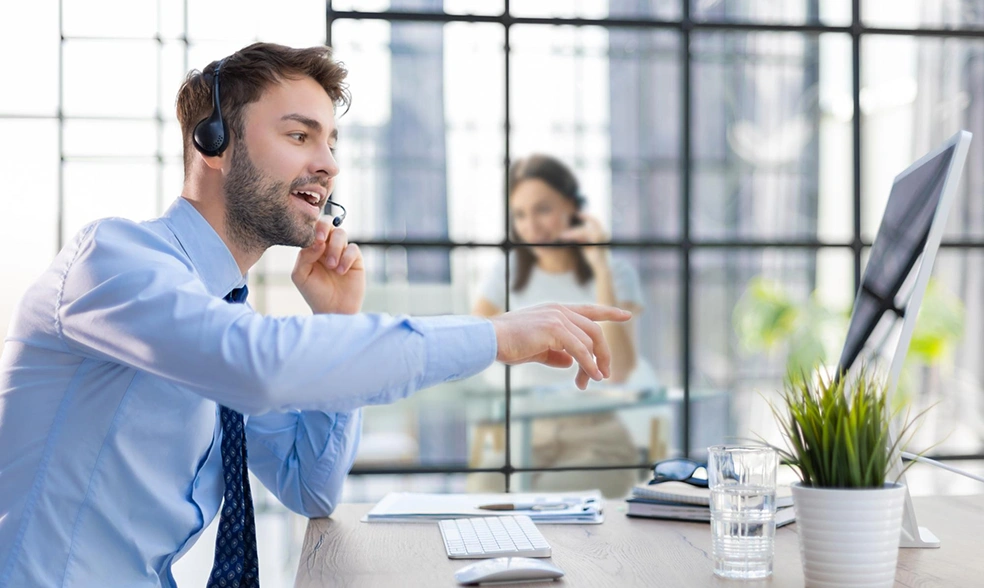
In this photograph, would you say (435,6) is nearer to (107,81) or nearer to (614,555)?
(107,81)

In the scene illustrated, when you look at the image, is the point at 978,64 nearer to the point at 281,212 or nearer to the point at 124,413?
the point at 281,212

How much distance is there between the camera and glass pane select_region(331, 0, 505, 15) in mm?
2402

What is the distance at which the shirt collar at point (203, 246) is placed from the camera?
4.97 ft

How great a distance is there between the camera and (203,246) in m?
1.53

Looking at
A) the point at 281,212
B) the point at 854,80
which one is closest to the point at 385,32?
the point at 281,212

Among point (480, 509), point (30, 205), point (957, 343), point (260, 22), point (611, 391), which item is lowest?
point (480, 509)

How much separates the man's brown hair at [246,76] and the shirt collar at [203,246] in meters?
0.16

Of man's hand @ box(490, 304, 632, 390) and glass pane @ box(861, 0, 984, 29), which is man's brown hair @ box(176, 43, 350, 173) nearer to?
man's hand @ box(490, 304, 632, 390)

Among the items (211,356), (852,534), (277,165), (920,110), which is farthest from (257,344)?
(920,110)

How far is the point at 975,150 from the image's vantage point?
8.56ft

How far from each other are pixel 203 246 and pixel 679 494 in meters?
0.93

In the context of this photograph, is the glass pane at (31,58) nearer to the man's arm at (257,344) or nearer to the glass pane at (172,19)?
the glass pane at (172,19)

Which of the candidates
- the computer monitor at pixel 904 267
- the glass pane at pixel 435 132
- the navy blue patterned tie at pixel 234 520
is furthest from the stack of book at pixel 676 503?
the glass pane at pixel 435 132

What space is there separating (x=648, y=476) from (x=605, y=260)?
24.0 inches
